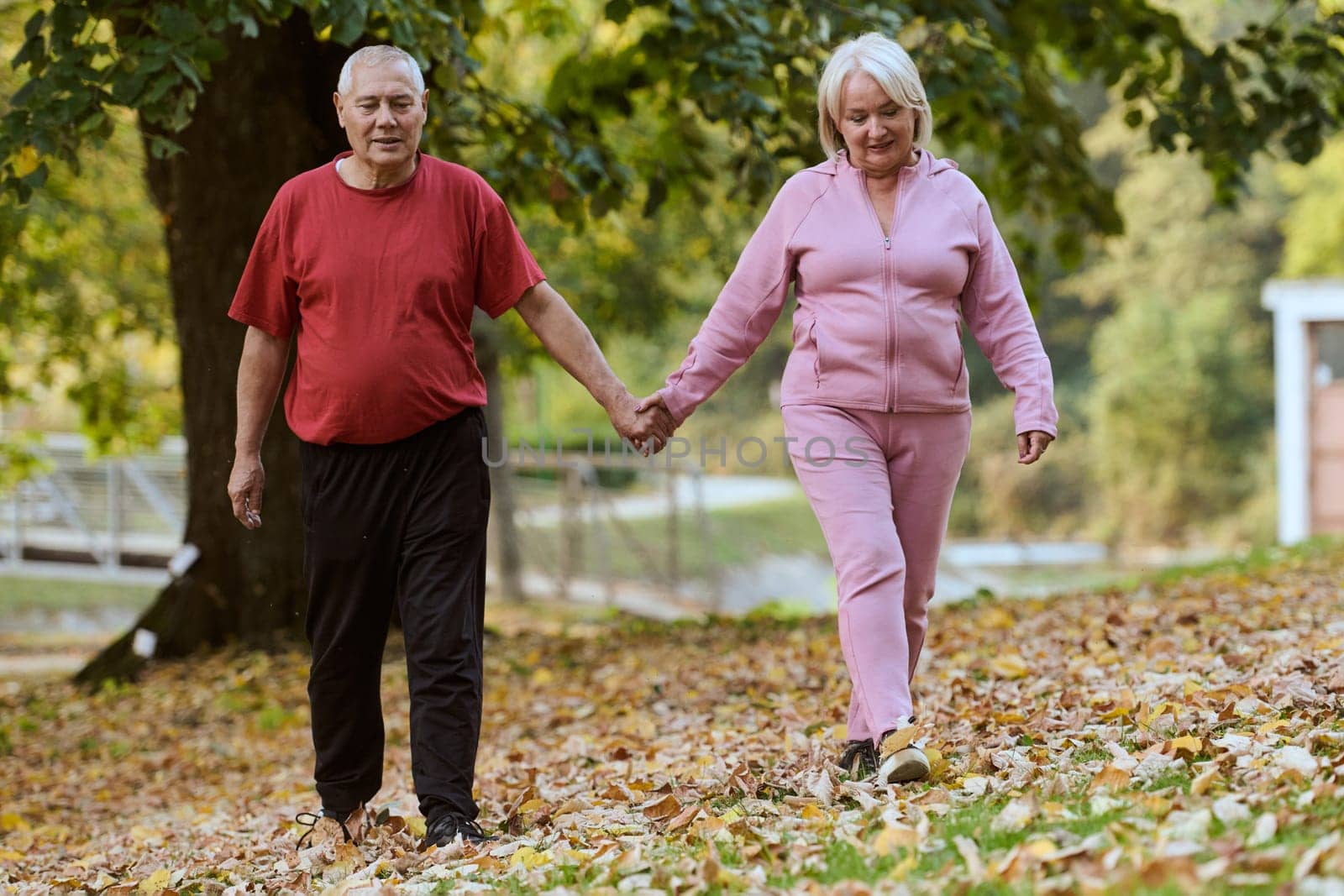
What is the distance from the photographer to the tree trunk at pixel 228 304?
26.7ft

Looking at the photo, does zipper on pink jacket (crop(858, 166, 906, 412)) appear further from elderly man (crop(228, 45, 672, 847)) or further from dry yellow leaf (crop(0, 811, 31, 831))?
dry yellow leaf (crop(0, 811, 31, 831))

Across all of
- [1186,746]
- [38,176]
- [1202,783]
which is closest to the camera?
[1202,783]

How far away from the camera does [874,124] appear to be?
13.6 feet

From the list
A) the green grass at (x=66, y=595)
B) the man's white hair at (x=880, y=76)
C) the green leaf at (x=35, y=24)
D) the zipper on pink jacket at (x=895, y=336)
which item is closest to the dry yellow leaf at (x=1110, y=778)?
the zipper on pink jacket at (x=895, y=336)

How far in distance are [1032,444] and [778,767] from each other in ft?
4.19

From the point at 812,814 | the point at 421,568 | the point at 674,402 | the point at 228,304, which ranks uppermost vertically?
the point at 228,304

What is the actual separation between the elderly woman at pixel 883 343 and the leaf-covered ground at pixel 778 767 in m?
0.47

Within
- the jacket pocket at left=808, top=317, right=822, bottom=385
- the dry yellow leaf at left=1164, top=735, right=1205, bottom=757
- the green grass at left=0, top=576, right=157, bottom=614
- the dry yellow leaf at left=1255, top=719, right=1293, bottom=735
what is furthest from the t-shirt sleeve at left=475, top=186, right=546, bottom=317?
the green grass at left=0, top=576, right=157, bottom=614

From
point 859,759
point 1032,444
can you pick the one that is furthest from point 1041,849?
point 1032,444

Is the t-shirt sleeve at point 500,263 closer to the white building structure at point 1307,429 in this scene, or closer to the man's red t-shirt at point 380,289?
the man's red t-shirt at point 380,289

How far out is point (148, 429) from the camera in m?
15.9

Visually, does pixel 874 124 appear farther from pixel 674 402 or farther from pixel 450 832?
pixel 450 832

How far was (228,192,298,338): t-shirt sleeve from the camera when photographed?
4.20m

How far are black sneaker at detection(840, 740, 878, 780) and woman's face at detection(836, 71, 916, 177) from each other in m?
1.62
